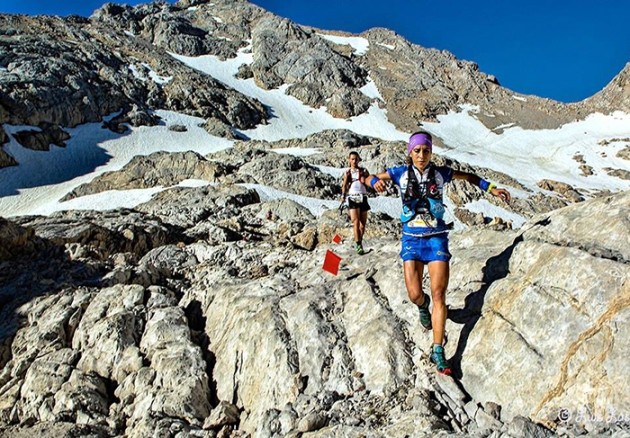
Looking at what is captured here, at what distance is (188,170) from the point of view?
51.8 m

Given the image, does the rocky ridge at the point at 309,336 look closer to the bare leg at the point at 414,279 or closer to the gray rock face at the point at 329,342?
the gray rock face at the point at 329,342

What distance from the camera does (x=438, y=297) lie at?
6098 millimetres

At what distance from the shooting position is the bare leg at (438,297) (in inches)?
237

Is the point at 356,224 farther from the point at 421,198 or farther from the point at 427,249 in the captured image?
the point at 427,249

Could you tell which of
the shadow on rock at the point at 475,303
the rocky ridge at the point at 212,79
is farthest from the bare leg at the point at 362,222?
the rocky ridge at the point at 212,79

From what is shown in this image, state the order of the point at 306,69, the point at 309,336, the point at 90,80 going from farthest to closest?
1. the point at 306,69
2. the point at 90,80
3. the point at 309,336

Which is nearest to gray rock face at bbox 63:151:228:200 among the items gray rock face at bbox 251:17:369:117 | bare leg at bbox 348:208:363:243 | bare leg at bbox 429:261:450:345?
bare leg at bbox 348:208:363:243

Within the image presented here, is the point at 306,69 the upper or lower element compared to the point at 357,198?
upper

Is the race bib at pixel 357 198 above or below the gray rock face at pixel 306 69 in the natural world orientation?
below

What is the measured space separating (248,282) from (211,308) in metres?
1.02

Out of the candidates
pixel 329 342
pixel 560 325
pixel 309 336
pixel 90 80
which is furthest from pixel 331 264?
pixel 90 80

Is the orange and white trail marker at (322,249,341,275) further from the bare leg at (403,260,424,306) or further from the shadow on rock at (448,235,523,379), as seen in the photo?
the bare leg at (403,260,424,306)

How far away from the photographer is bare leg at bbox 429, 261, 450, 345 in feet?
19.8

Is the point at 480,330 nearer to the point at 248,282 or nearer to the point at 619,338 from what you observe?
the point at 619,338
